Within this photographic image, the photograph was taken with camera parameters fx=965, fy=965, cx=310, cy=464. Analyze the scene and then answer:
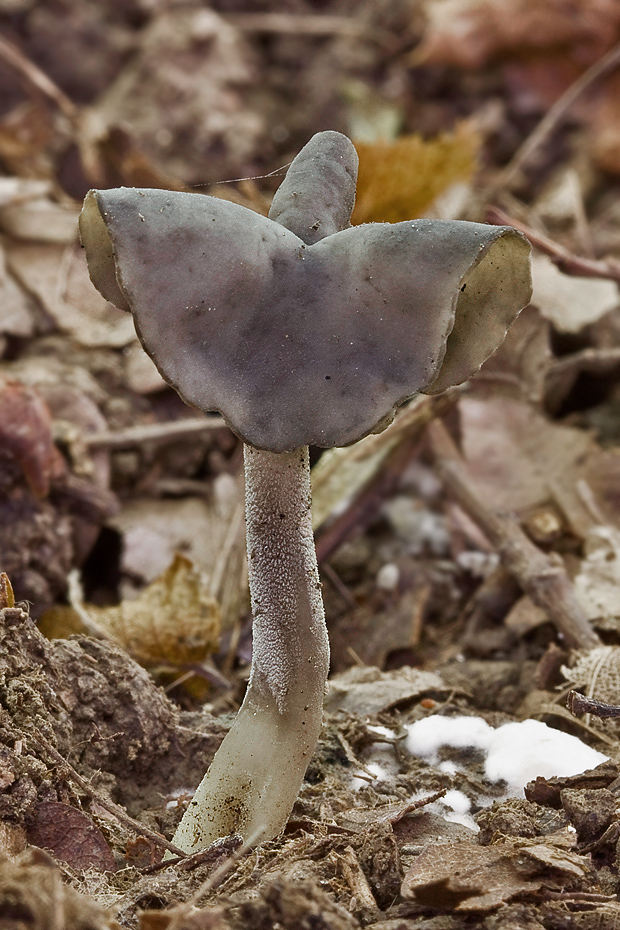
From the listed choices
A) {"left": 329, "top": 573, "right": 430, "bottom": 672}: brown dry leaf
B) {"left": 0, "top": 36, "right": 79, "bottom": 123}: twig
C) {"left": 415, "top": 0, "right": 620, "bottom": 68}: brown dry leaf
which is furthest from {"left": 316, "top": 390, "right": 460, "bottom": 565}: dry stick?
{"left": 415, "top": 0, "right": 620, "bottom": 68}: brown dry leaf

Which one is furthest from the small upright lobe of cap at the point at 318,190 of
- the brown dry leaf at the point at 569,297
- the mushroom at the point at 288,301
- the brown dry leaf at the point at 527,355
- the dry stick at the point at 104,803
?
the brown dry leaf at the point at 569,297

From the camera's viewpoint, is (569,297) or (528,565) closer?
(528,565)

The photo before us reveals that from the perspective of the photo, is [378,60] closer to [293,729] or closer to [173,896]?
[293,729]

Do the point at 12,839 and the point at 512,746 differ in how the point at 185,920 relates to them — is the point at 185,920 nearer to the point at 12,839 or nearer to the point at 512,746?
the point at 12,839

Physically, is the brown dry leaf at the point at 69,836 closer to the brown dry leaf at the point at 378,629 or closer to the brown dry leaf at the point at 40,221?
the brown dry leaf at the point at 378,629

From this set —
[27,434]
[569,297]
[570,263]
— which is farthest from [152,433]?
[569,297]

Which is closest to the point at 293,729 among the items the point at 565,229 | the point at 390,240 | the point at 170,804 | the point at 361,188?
the point at 170,804

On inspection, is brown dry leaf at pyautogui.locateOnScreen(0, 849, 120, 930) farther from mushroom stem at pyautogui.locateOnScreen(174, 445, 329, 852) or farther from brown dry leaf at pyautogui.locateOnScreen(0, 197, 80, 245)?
brown dry leaf at pyautogui.locateOnScreen(0, 197, 80, 245)
